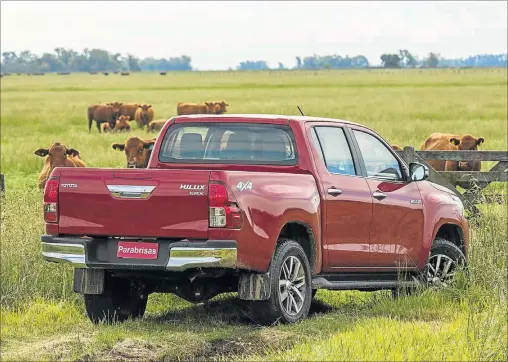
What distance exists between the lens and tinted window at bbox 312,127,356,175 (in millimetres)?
9461

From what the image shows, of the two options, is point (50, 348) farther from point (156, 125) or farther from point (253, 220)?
point (156, 125)

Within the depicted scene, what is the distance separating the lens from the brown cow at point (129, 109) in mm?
50219

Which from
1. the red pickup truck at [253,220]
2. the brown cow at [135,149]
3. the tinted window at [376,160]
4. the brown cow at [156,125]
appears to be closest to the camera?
the red pickup truck at [253,220]

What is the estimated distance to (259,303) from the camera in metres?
8.51

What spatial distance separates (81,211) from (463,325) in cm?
305

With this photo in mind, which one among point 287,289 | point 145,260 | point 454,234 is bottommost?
point 287,289

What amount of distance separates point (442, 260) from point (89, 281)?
383cm

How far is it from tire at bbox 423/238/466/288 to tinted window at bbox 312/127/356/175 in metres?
1.46

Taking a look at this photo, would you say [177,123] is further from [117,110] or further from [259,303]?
[117,110]

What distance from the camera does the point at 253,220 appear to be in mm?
8180

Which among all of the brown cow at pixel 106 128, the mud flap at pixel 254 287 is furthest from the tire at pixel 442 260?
the brown cow at pixel 106 128

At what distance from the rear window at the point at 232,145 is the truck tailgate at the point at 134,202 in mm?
1447

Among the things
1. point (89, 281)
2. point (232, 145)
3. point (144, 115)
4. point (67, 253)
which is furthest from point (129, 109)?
point (67, 253)

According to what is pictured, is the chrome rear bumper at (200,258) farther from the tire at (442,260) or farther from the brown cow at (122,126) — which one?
the brown cow at (122,126)
